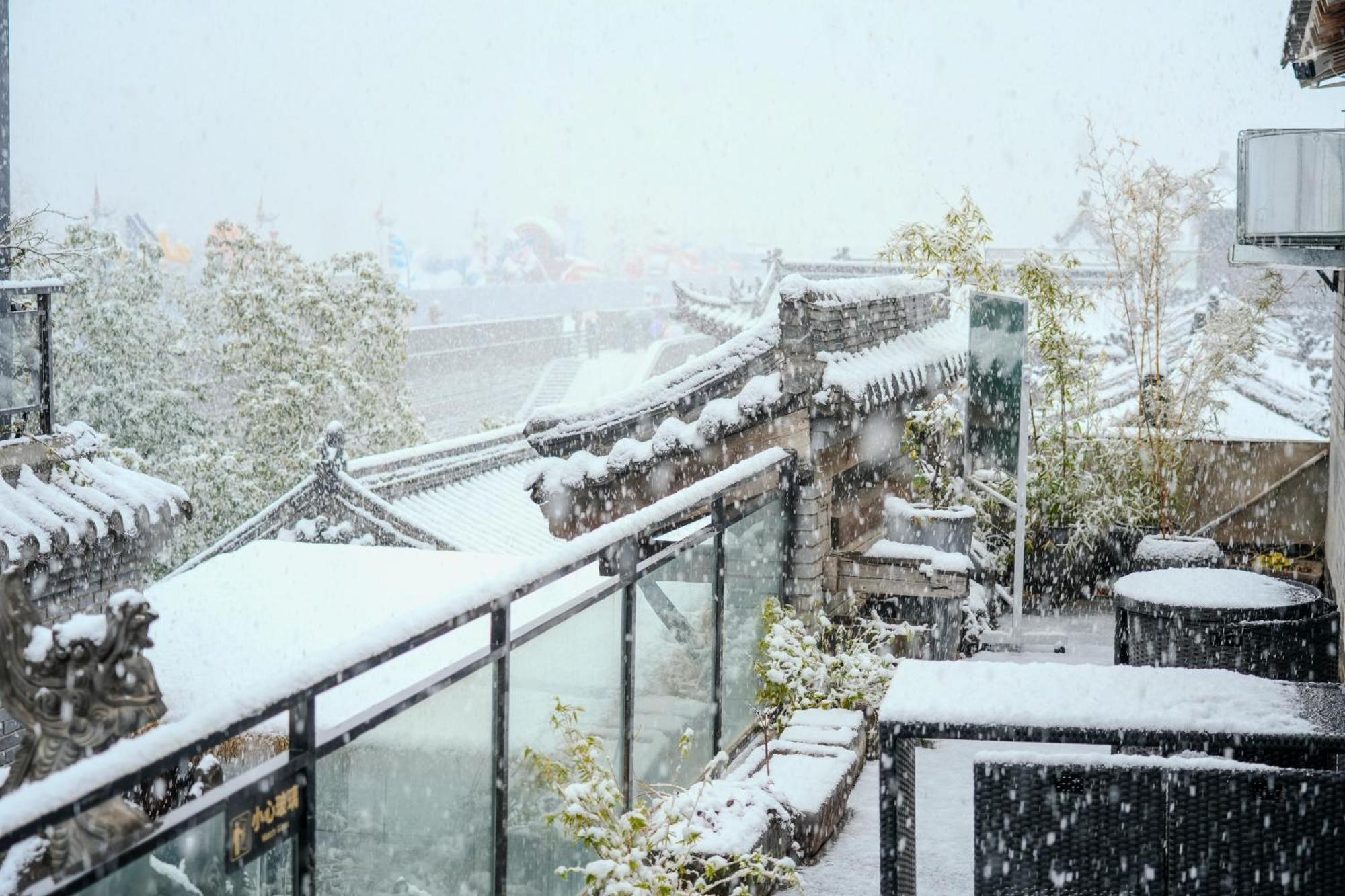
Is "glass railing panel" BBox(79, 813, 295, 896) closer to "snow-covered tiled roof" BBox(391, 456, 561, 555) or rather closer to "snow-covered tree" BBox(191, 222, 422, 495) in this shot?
"snow-covered tiled roof" BBox(391, 456, 561, 555)

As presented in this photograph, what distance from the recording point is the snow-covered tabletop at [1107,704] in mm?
3199

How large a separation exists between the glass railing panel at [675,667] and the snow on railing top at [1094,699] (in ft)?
3.44

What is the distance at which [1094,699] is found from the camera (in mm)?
3402

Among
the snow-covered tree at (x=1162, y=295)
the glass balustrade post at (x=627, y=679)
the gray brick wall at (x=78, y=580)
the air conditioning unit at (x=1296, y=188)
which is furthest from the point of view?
the snow-covered tree at (x=1162, y=295)

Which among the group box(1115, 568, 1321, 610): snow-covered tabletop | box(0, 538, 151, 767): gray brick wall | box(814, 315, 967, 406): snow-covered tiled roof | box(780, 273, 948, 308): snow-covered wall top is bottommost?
box(0, 538, 151, 767): gray brick wall

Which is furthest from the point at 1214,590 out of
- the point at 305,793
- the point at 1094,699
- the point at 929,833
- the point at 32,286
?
the point at 32,286

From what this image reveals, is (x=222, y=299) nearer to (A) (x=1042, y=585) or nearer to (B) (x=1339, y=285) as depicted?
(A) (x=1042, y=585)

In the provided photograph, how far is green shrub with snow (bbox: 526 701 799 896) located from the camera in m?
3.49

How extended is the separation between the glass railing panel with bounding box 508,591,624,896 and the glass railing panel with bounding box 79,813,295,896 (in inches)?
43.0

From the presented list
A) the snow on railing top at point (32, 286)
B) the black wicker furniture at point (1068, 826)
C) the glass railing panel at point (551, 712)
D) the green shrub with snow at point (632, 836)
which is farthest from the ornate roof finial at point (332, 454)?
the black wicker furniture at point (1068, 826)

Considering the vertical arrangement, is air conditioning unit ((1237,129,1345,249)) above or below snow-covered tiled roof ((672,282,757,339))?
above

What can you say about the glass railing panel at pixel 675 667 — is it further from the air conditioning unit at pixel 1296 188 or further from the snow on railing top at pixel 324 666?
the air conditioning unit at pixel 1296 188

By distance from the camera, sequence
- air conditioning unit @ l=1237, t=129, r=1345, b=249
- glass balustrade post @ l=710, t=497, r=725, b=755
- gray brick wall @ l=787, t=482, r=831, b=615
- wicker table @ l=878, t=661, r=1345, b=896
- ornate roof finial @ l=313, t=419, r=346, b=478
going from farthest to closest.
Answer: ornate roof finial @ l=313, t=419, r=346, b=478, air conditioning unit @ l=1237, t=129, r=1345, b=249, gray brick wall @ l=787, t=482, r=831, b=615, glass balustrade post @ l=710, t=497, r=725, b=755, wicker table @ l=878, t=661, r=1345, b=896

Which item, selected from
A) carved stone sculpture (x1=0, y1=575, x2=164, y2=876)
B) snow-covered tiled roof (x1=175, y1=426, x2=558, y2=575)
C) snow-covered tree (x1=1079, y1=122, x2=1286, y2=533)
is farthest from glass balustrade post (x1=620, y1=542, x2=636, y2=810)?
snow-covered tiled roof (x1=175, y1=426, x2=558, y2=575)
